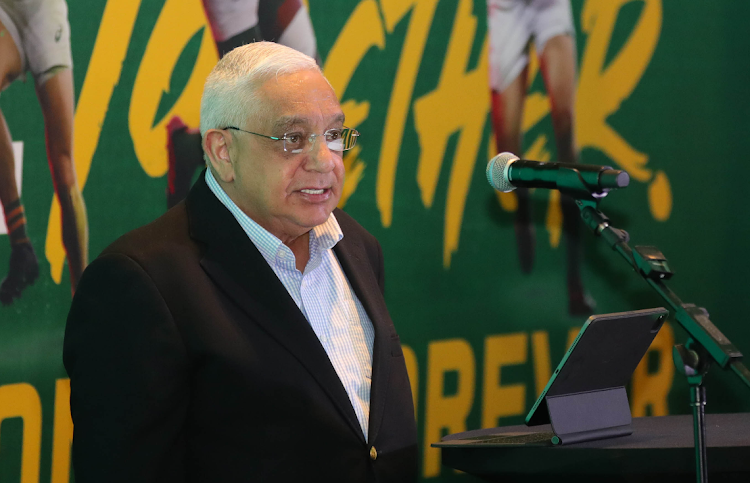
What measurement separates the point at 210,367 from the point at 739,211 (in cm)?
280

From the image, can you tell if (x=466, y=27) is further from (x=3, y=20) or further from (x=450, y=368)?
(x=3, y=20)

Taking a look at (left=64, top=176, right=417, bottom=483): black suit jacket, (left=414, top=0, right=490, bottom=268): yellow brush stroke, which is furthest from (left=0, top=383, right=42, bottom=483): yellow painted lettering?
(left=414, top=0, right=490, bottom=268): yellow brush stroke

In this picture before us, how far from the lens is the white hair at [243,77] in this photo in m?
1.64

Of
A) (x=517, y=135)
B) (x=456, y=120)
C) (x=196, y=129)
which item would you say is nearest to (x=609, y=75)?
(x=517, y=135)

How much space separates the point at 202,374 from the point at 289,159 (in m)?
0.43

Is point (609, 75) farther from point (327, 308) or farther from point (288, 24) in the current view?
point (327, 308)

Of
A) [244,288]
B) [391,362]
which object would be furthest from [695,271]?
[244,288]

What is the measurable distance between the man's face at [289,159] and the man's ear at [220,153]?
0.05ft

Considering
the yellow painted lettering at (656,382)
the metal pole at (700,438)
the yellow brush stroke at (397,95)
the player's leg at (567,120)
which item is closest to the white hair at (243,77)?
the metal pole at (700,438)

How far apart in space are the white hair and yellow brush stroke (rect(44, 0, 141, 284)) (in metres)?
0.93

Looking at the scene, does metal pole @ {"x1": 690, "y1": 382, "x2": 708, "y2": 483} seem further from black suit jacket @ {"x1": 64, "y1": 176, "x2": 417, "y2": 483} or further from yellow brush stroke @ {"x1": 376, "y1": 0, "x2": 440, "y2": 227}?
yellow brush stroke @ {"x1": 376, "y1": 0, "x2": 440, "y2": 227}

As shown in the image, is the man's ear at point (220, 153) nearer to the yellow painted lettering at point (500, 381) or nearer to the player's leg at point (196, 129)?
the player's leg at point (196, 129)

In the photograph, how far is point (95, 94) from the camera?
2.51 meters

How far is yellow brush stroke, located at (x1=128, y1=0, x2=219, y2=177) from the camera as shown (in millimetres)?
2580
